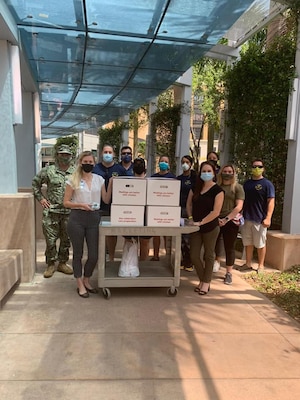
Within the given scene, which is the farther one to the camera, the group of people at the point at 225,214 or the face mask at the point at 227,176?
the face mask at the point at 227,176

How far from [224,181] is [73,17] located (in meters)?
3.05

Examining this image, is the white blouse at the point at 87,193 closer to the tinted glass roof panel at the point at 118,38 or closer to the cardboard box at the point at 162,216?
the cardboard box at the point at 162,216

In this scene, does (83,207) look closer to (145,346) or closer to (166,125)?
(145,346)

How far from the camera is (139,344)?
3121 mm

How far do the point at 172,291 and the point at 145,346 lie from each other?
120 centimetres

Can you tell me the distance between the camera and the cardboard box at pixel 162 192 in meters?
4.01

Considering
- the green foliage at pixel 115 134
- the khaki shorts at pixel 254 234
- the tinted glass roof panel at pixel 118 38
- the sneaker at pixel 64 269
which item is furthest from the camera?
the green foliage at pixel 115 134

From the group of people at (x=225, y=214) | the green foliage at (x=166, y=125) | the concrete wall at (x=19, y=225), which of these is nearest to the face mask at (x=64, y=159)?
the concrete wall at (x=19, y=225)

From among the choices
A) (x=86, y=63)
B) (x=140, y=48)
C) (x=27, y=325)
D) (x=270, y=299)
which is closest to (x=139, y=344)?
(x=27, y=325)

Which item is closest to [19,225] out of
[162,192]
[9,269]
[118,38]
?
[9,269]

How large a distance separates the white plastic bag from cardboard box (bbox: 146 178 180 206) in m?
0.63

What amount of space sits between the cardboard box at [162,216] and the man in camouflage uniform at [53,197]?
4.53 feet

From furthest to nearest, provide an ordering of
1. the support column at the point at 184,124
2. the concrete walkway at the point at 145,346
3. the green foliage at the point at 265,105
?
the support column at the point at 184,124 < the green foliage at the point at 265,105 < the concrete walkway at the point at 145,346

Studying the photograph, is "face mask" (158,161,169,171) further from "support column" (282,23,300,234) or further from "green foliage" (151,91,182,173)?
"green foliage" (151,91,182,173)
